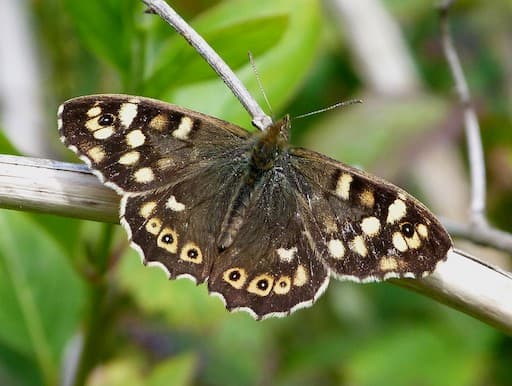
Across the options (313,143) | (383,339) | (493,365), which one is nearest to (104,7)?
(313,143)

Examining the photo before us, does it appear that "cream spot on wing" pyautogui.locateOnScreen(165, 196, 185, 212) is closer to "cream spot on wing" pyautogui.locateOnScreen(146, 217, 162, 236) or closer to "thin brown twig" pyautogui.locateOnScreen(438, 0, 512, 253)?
"cream spot on wing" pyautogui.locateOnScreen(146, 217, 162, 236)

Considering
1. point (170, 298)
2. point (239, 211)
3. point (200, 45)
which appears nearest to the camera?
point (200, 45)

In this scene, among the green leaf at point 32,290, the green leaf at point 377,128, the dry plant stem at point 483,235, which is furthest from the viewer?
the green leaf at point 377,128

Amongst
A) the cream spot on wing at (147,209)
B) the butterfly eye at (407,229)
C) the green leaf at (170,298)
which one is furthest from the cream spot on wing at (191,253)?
the green leaf at (170,298)

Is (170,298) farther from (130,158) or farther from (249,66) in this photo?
(130,158)

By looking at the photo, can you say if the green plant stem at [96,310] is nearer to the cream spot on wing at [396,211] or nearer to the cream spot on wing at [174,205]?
the cream spot on wing at [174,205]

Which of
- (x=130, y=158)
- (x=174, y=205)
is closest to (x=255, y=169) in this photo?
(x=174, y=205)

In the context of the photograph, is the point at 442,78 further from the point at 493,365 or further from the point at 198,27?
the point at 198,27
